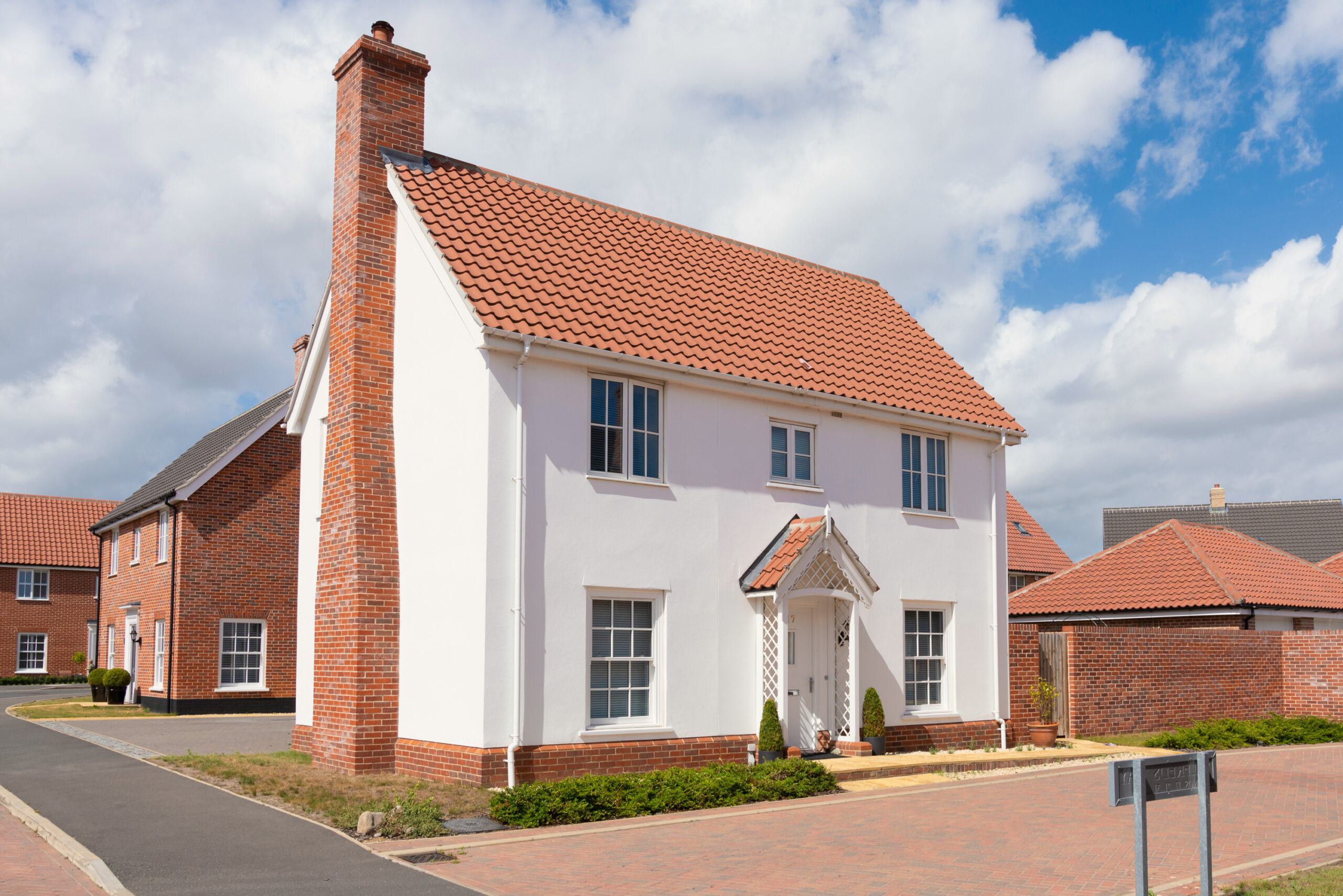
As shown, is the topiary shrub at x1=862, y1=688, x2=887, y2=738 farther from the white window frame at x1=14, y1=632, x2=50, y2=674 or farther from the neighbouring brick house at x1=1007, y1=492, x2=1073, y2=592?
the white window frame at x1=14, y1=632, x2=50, y2=674

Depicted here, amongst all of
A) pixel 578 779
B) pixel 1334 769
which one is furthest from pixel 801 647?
pixel 1334 769

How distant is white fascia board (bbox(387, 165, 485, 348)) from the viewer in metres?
A: 14.3

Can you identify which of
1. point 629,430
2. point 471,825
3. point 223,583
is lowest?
point 471,825

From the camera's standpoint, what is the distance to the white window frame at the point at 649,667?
14.5 m

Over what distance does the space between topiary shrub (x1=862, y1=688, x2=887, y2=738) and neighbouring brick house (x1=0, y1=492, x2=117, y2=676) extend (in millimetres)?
39282

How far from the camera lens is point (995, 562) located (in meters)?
20.0

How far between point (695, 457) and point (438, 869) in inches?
299

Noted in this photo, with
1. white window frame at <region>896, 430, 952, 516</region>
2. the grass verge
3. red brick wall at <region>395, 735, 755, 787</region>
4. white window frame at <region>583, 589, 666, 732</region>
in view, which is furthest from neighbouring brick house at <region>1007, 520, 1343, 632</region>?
the grass verge

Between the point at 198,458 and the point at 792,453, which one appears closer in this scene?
the point at 792,453

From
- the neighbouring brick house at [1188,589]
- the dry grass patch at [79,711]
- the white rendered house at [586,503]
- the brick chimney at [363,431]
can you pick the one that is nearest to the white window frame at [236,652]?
the dry grass patch at [79,711]

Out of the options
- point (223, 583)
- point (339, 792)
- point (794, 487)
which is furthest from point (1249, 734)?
point (223, 583)

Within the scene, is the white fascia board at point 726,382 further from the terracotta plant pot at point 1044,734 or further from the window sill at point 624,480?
the terracotta plant pot at point 1044,734

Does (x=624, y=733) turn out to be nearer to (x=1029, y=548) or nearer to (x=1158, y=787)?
(x=1158, y=787)

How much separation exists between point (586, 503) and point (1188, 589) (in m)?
17.8
